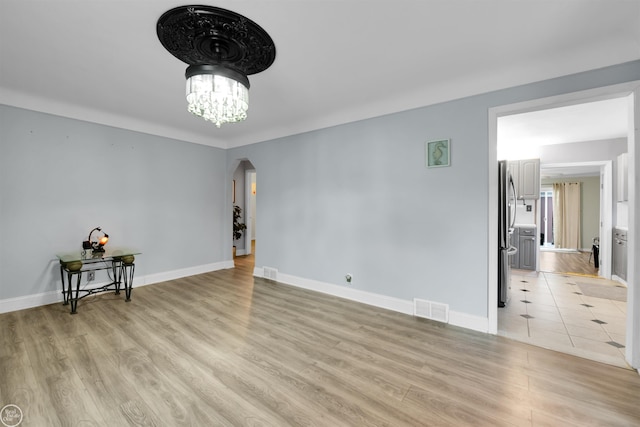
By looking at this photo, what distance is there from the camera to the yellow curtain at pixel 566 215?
341 inches

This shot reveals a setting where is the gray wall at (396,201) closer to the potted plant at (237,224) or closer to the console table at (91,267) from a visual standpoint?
the console table at (91,267)

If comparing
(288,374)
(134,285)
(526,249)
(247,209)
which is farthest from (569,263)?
(134,285)

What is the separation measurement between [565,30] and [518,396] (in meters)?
2.74

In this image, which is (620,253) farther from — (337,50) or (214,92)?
(214,92)

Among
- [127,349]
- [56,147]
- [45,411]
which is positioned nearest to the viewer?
[45,411]

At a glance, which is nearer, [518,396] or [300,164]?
[518,396]

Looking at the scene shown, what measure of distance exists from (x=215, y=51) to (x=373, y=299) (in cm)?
325

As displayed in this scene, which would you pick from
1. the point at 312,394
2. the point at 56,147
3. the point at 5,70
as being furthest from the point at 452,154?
the point at 56,147

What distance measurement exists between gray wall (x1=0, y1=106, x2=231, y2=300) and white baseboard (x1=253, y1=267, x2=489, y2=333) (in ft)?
5.54

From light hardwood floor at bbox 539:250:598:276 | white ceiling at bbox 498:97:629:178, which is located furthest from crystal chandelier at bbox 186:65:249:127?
light hardwood floor at bbox 539:250:598:276

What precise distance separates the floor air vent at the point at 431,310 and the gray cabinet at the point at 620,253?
379 cm

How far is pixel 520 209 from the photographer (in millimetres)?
6488

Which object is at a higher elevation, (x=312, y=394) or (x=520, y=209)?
(x=520, y=209)

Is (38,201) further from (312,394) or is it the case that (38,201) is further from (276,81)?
(312,394)
